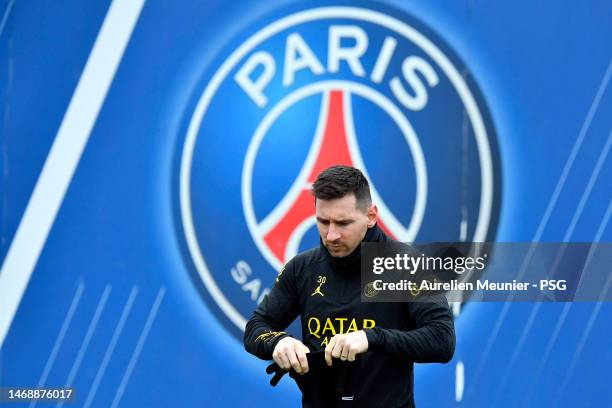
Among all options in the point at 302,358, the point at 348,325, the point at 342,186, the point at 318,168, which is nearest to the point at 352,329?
the point at 348,325

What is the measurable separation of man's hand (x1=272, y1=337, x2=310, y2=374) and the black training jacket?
3.1 inches

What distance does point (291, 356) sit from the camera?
2.42 metres

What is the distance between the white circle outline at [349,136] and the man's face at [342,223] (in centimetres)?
126

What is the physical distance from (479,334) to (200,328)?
1212mm

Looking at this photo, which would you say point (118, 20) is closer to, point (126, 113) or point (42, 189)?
point (126, 113)

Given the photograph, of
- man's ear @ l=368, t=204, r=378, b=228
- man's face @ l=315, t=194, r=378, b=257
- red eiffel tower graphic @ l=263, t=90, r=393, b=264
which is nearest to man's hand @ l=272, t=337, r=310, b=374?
man's face @ l=315, t=194, r=378, b=257

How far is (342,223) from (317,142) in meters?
1.35

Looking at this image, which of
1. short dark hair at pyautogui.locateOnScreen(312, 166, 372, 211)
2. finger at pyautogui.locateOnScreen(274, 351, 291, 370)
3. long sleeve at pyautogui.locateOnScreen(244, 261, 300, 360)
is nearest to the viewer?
finger at pyautogui.locateOnScreen(274, 351, 291, 370)

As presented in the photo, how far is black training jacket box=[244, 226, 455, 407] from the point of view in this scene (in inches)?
97.1

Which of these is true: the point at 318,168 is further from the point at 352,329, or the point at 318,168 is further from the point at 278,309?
the point at 352,329

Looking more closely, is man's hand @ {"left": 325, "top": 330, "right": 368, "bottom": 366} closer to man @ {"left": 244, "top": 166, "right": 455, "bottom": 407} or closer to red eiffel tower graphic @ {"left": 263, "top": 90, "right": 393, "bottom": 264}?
man @ {"left": 244, "top": 166, "right": 455, "bottom": 407}

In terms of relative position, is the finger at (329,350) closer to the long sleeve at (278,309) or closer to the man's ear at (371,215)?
the long sleeve at (278,309)

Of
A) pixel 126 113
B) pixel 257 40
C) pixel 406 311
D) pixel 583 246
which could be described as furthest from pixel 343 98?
pixel 406 311

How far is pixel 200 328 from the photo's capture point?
3.90 metres
